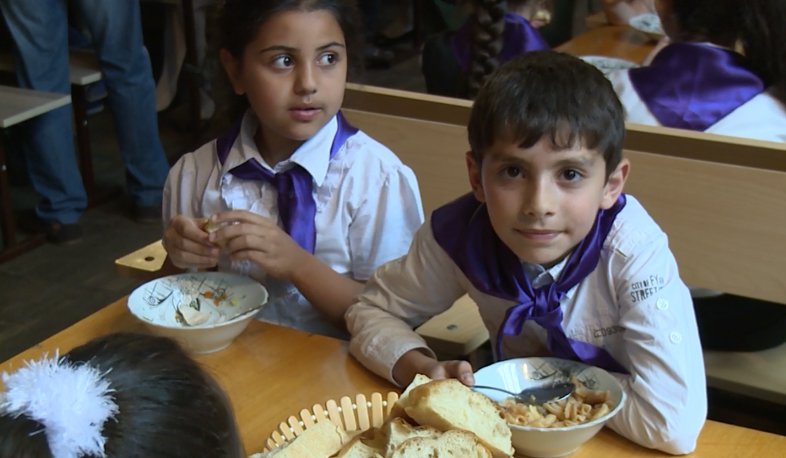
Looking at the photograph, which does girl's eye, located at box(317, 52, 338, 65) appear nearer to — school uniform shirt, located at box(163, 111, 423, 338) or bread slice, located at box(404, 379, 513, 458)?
school uniform shirt, located at box(163, 111, 423, 338)

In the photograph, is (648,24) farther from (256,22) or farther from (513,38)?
(256,22)

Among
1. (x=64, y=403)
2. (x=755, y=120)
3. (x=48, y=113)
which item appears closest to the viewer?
(x=64, y=403)

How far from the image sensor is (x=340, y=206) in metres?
1.73

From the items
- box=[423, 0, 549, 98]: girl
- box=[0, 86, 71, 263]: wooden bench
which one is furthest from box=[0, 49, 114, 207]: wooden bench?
box=[423, 0, 549, 98]: girl

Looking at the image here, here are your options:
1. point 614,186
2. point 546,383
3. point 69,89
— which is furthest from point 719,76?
point 69,89

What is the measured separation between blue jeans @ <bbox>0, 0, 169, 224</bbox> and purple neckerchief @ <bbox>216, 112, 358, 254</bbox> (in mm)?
2249

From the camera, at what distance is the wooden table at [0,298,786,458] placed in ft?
3.55

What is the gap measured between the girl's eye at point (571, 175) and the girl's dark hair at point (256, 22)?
700mm

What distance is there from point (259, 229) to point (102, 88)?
310 cm

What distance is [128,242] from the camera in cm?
375

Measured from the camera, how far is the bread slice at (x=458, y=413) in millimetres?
931

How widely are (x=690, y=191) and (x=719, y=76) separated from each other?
0.50m

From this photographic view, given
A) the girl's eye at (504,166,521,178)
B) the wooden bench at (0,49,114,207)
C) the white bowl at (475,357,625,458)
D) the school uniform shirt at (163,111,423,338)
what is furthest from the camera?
the wooden bench at (0,49,114,207)

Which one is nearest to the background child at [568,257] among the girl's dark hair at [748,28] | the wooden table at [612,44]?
the girl's dark hair at [748,28]
